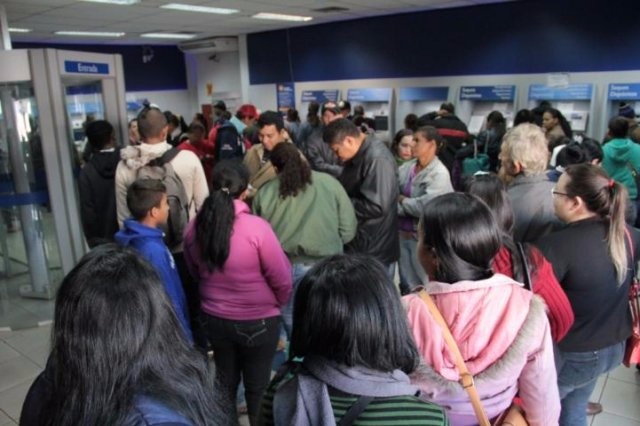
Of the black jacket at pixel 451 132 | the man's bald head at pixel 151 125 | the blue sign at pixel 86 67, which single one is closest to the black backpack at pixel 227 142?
the blue sign at pixel 86 67

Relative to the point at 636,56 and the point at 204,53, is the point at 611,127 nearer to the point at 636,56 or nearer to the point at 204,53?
the point at 636,56

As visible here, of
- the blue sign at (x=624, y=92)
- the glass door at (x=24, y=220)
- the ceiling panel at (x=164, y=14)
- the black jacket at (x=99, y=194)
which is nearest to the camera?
the black jacket at (x=99, y=194)

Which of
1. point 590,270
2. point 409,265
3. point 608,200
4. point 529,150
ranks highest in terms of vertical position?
point 529,150

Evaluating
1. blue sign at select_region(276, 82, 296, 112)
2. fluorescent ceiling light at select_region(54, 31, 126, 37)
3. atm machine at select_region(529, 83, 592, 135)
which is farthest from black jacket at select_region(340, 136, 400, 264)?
fluorescent ceiling light at select_region(54, 31, 126, 37)

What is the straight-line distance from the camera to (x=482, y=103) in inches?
346

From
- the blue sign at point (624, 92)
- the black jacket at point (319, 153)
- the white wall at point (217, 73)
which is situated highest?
the white wall at point (217, 73)

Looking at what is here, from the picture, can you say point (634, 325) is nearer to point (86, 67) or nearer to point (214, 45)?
point (86, 67)

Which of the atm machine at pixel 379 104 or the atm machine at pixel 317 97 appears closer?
the atm machine at pixel 379 104

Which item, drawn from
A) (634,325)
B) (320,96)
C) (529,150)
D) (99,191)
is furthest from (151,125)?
(320,96)

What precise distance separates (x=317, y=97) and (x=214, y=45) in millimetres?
3059

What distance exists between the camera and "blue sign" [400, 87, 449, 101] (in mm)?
9039

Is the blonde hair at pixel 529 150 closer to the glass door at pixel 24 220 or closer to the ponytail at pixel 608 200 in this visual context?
the ponytail at pixel 608 200

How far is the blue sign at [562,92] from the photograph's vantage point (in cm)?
738

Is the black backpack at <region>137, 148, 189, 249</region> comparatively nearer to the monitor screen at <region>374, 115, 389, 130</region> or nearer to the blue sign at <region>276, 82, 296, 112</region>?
the monitor screen at <region>374, 115, 389, 130</region>
